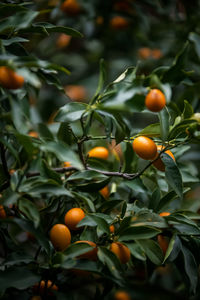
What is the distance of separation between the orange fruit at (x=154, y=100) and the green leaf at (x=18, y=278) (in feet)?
1.11

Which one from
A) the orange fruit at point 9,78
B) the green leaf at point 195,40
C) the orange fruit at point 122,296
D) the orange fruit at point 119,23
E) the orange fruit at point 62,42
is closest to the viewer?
the orange fruit at point 9,78

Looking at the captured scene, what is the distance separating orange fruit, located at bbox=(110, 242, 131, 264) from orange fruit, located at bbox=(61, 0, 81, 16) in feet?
3.19

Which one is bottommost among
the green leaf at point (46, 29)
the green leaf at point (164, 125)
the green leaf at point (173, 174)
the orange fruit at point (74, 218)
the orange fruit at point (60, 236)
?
the orange fruit at point (60, 236)

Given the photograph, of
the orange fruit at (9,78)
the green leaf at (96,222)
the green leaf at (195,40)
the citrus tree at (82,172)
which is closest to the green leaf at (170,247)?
the citrus tree at (82,172)

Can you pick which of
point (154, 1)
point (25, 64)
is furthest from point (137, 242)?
point (154, 1)

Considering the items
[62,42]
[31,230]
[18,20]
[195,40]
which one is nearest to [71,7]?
[62,42]

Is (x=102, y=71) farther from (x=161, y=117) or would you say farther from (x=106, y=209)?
(x=106, y=209)

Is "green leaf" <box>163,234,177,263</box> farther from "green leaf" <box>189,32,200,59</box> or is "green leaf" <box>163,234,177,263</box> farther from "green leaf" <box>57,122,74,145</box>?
"green leaf" <box>189,32,200,59</box>

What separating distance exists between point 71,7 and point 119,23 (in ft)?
0.84

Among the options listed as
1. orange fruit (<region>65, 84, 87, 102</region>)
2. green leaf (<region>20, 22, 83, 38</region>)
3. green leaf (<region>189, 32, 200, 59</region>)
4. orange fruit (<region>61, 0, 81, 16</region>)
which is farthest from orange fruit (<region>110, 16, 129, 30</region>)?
green leaf (<region>20, 22, 83, 38</region>)

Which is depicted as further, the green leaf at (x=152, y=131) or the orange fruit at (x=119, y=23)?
the orange fruit at (x=119, y=23)

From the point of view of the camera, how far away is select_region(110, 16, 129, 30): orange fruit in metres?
1.46

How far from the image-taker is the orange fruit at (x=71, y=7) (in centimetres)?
129

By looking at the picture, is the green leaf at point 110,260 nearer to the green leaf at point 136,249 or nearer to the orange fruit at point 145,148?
the green leaf at point 136,249
